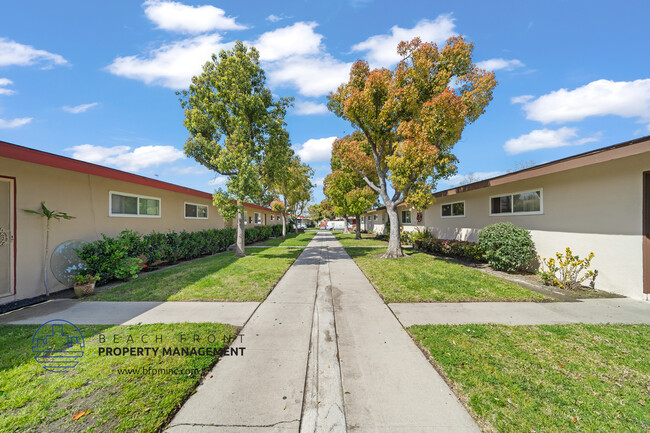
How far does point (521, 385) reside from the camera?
2.53m

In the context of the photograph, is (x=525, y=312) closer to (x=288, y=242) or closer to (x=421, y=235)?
(x=421, y=235)

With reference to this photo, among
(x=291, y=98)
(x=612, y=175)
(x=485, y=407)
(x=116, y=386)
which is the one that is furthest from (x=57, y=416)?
(x=291, y=98)

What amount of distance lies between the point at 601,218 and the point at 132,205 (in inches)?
524

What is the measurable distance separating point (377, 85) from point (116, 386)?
444 inches

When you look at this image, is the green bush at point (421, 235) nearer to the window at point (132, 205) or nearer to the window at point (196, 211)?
the window at point (196, 211)

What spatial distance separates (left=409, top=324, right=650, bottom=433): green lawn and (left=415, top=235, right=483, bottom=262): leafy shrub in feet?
18.0

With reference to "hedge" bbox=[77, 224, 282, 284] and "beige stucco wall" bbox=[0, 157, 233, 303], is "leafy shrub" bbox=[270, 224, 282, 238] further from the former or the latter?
"beige stucco wall" bbox=[0, 157, 233, 303]

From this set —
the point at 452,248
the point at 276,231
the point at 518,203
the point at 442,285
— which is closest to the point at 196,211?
the point at 442,285

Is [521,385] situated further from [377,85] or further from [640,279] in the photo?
[377,85]

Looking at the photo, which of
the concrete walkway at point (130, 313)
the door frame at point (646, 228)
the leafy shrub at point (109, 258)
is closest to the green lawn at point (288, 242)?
the leafy shrub at point (109, 258)

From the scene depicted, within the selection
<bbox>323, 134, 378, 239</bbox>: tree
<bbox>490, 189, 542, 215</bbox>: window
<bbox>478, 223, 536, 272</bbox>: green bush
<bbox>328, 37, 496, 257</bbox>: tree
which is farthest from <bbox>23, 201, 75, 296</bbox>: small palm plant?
<bbox>490, 189, 542, 215</bbox>: window

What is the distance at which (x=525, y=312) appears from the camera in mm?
4551

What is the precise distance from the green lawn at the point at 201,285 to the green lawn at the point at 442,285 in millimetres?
3003

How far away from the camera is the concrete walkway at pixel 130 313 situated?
4.12 meters
